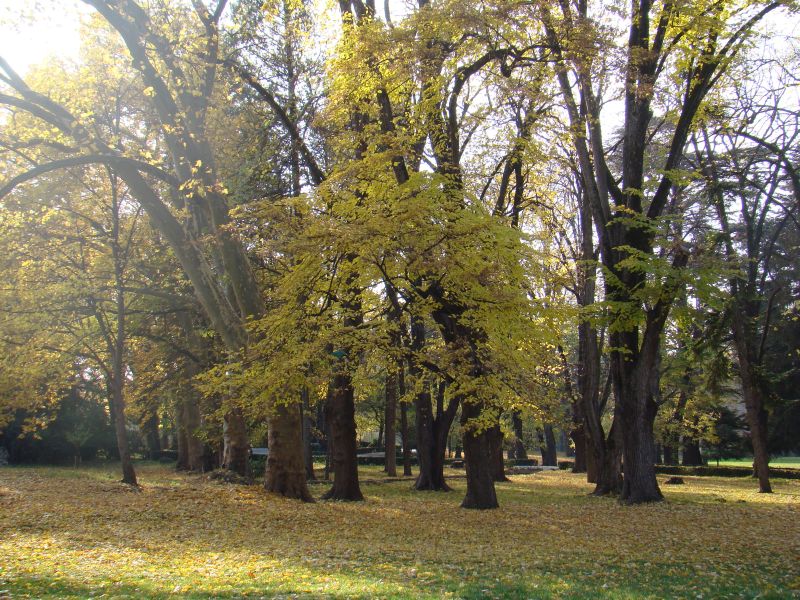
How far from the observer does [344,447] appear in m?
17.9

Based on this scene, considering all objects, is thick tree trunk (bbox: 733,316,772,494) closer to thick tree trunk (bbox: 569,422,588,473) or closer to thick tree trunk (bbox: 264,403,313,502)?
thick tree trunk (bbox: 569,422,588,473)

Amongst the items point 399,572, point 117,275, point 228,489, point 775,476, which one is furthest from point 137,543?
point 775,476

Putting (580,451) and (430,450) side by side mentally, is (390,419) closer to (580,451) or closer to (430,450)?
(430,450)

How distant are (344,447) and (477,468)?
4365 millimetres

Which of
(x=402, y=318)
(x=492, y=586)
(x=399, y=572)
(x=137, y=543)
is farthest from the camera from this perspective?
(x=402, y=318)

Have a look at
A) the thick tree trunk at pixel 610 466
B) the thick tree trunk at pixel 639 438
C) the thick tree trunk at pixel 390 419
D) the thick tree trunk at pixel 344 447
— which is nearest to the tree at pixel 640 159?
the thick tree trunk at pixel 639 438

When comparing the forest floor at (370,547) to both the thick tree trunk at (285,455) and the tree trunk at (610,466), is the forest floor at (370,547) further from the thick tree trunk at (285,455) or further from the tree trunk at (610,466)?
the tree trunk at (610,466)

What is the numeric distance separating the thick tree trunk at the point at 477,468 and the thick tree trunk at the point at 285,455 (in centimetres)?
382

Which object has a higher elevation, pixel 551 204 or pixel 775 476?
pixel 551 204

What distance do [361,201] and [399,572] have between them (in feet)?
24.5

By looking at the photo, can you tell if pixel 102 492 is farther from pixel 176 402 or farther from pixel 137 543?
pixel 176 402

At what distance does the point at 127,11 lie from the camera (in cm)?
1269

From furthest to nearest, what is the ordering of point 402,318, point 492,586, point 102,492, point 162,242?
1. point 162,242
2. point 102,492
3. point 402,318
4. point 492,586

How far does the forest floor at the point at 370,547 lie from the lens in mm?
6410
